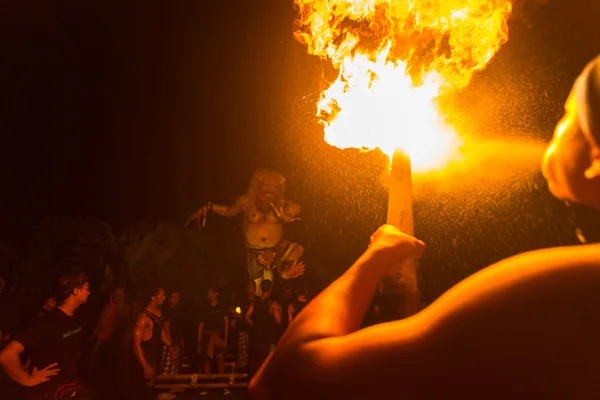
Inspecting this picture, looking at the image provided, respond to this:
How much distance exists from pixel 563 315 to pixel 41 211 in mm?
23107

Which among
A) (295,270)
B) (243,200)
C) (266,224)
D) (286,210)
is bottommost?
(295,270)

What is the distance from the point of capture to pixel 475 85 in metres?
8.45

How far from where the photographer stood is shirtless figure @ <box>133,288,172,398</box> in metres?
7.48

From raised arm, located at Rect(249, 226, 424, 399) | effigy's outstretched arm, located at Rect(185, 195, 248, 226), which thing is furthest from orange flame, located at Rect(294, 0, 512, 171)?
effigy's outstretched arm, located at Rect(185, 195, 248, 226)

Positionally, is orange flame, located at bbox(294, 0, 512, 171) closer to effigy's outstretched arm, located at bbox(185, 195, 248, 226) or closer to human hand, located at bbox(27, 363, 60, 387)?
human hand, located at bbox(27, 363, 60, 387)

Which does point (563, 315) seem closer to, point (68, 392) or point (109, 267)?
point (68, 392)

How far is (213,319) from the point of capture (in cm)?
960

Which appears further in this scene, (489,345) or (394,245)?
(394,245)

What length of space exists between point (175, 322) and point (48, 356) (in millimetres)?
5283

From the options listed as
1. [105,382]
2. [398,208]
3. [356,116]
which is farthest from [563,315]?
[105,382]

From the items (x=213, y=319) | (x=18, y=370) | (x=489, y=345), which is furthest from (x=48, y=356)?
(x=213, y=319)

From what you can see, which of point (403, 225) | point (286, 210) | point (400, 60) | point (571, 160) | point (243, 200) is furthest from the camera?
point (243, 200)

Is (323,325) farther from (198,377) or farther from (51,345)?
(198,377)

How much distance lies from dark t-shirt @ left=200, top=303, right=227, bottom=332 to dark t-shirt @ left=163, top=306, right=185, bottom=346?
446mm
